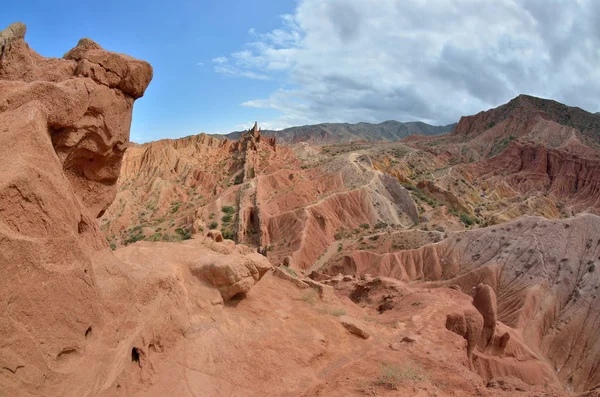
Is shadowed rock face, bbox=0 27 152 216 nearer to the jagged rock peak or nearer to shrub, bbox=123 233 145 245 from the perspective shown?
the jagged rock peak

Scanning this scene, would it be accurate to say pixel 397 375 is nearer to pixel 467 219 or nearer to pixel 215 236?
pixel 215 236

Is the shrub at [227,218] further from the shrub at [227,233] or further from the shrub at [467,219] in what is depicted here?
the shrub at [467,219]

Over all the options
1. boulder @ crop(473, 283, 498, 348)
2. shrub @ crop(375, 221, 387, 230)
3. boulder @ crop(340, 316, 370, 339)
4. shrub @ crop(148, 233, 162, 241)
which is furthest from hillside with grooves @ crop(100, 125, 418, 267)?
boulder @ crop(340, 316, 370, 339)

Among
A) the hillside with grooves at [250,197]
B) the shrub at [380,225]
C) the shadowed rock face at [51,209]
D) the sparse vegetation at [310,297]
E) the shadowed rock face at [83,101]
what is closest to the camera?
the shadowed rock face at [51,209]

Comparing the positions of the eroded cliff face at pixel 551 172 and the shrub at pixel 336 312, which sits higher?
the eroded cliff face at pixel 551 172

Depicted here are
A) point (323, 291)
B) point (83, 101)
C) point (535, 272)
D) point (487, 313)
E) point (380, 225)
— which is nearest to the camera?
point (83, 101)

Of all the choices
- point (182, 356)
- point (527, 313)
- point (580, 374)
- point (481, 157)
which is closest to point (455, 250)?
point (527, 313)

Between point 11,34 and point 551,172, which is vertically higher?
point 551,172

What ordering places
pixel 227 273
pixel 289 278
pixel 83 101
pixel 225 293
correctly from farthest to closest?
pixel 289 278, pixel 225 293, pixel 227 273, pixel 83 101

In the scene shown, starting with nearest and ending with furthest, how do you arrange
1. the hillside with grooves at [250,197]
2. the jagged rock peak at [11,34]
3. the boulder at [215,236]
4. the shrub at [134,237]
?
the jagged rock peak at [11,34] → the boulder at [215,236] → the shrub at [134,237] → the hillside with grooves at [250,197]

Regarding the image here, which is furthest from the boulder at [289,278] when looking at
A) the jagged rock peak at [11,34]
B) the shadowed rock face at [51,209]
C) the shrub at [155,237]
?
the shrub at [155,237]

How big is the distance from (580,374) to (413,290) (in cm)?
1190

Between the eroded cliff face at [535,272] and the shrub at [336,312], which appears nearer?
the shrub at [336,312]

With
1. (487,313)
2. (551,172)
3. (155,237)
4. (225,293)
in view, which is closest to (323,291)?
(225,293)
